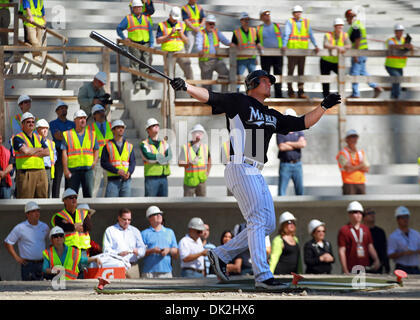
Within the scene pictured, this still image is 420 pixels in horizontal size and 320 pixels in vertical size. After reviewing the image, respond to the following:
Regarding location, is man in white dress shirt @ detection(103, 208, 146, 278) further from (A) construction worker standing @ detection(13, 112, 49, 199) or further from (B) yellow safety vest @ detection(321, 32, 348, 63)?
(B) yellow safety vest @ detection(321, 32, 348, 63)

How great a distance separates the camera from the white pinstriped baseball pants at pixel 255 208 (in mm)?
8820

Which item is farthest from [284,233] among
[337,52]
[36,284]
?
[337,52]

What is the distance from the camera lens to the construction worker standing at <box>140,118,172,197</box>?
14156mm

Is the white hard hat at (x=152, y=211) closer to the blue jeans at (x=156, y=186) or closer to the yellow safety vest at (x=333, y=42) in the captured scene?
the blue jeans at (x=156, y=186)

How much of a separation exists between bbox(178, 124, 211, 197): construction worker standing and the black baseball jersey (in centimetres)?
544

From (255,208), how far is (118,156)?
5.45 metres

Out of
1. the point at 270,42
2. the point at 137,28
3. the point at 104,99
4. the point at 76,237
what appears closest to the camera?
the point at 76,237

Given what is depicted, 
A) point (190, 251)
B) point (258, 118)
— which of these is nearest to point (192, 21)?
point (190, 251)

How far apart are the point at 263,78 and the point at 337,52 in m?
8.35

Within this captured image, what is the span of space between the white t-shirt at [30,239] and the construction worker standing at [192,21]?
559 centimetres

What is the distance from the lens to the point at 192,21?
1781cm

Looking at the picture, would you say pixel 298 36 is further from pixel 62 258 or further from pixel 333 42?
pixel 62 258

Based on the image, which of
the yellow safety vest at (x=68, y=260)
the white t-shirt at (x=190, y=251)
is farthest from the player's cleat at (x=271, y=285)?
the white t-shirt at (x=190, y=251)

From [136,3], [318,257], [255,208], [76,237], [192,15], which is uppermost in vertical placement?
[136,3]
